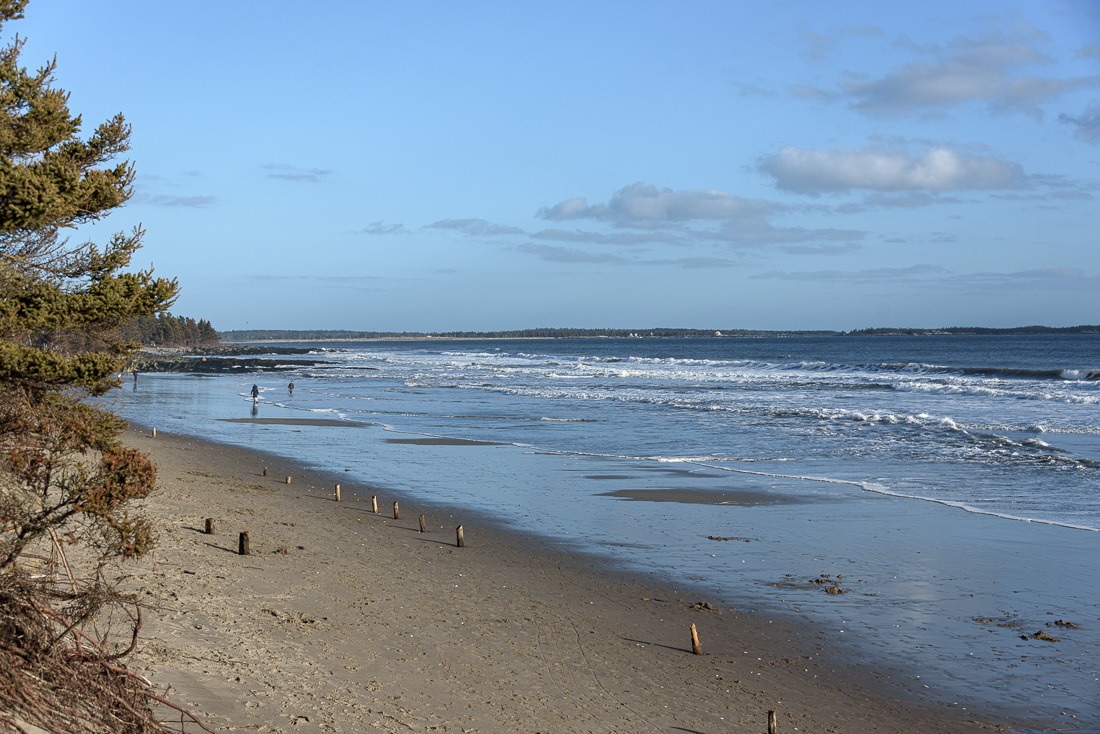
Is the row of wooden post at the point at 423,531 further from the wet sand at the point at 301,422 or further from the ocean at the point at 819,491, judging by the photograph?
the wet sand at the point at 301,422

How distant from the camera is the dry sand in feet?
28.2

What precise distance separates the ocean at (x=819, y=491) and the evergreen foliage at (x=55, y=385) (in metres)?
1.82

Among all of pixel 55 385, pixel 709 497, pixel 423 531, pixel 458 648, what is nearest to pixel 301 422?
pixel 709 497

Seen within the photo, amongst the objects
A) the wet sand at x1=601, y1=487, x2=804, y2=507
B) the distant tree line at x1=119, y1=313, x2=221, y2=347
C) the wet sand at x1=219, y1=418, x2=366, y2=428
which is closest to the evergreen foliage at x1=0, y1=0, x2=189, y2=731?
the wet sand at x1=601, y1=487, x2=804, y2=507

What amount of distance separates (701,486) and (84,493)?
1694 cm

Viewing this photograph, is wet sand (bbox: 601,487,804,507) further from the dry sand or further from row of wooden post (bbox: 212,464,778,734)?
the dry sand

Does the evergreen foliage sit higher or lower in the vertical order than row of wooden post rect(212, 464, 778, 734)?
higher

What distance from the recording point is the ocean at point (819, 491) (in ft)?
37.7

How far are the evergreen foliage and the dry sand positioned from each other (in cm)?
A: 155

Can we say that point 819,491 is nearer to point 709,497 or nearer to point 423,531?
point 709,497

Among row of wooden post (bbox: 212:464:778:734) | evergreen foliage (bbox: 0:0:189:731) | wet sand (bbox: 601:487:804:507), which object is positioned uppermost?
evergreen foliage (bbox: 0:0:189:731)

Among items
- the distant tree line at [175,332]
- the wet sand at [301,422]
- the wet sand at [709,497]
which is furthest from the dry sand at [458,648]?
the distant tree line at [175,332]

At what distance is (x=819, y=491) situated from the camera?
21.6 m

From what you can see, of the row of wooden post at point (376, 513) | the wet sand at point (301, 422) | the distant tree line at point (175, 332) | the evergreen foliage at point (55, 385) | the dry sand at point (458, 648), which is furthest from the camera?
the distant tree line at point (175, 332)
